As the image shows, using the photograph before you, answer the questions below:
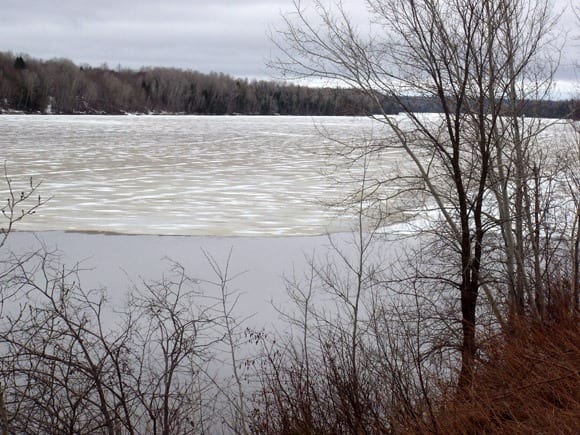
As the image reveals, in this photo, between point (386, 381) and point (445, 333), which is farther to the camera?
point (445, 333)

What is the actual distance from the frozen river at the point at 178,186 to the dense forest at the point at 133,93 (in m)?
38.4

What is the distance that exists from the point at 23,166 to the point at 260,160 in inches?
280

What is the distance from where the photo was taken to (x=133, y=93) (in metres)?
→ 77.4

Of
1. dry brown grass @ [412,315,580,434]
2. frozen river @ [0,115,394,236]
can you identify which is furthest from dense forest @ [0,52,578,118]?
dry brown grass @ [412,315,580,434]

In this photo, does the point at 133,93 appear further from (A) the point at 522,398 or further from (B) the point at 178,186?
(A) the point at 522,398

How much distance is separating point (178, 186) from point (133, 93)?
62083mm

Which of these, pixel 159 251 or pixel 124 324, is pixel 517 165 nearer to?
pixel 124 324

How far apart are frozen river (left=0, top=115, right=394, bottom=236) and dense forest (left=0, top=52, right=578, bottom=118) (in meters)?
38.4

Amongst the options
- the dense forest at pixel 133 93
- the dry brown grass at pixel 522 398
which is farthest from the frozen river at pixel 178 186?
the dense forest at pixel 133 93

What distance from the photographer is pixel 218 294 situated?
379 inches

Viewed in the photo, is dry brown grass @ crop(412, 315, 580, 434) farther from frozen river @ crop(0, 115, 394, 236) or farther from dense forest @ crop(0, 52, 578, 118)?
dense forest @ crop(0, 52, 578, 118)

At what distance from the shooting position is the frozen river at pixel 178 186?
533 inches

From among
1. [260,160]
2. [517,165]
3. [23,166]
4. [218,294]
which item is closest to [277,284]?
[218,294]

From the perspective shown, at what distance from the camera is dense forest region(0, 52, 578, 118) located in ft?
221
